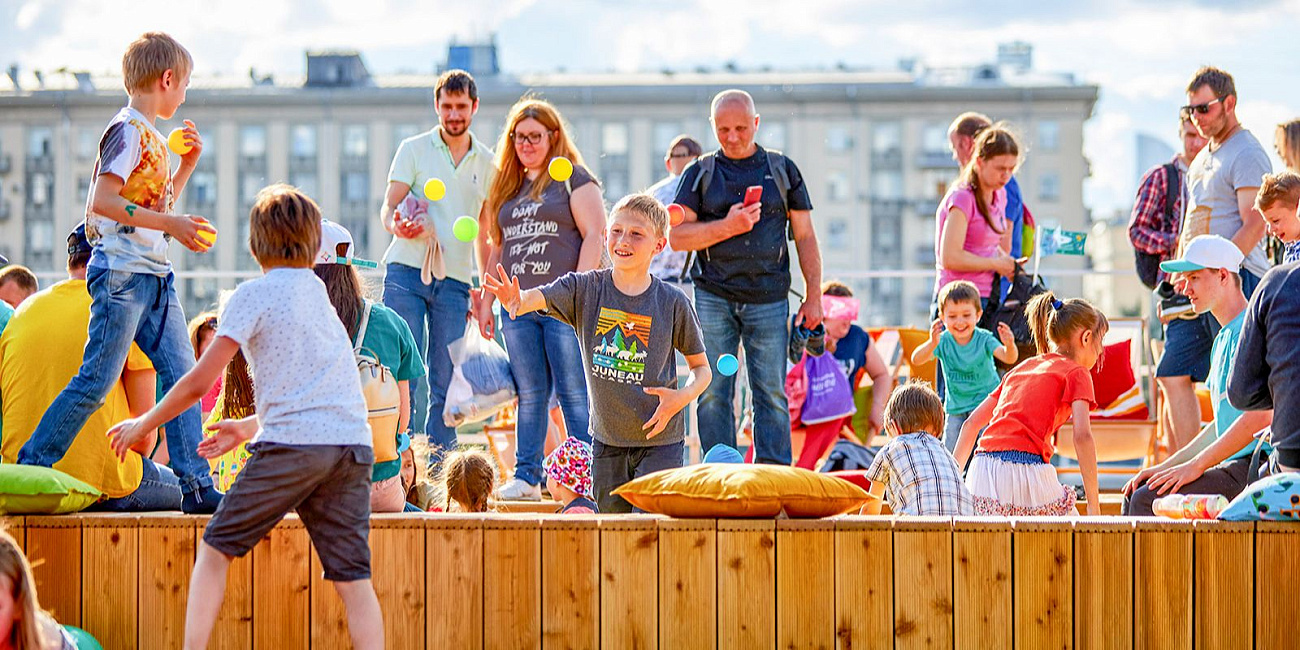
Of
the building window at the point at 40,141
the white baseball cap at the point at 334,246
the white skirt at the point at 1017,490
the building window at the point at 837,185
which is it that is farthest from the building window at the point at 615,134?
the white baseball cap at the point at 334,246

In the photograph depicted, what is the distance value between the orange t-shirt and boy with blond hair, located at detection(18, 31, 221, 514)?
9.19 feet

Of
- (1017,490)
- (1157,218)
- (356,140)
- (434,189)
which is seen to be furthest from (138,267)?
(356,140)

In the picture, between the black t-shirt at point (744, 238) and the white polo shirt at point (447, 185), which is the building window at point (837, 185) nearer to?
the white polo shirt at point (447, 185)

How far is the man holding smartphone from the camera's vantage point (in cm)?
625

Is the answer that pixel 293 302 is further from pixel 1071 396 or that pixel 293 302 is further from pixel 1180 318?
pixel 1180 318

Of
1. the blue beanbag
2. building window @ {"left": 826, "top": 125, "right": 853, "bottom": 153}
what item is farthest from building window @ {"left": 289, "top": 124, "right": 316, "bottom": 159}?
the blue beanbag

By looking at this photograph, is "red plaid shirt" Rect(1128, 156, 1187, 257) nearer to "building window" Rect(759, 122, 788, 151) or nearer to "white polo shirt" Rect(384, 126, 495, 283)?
"white polo shirt" Rect(384, 126, 495, 283)

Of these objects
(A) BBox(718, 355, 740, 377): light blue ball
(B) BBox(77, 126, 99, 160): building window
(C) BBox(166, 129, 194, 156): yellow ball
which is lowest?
(A) BBox(718, 355, 740, 377): light blue ball

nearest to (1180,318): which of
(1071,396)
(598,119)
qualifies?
(1071,396)

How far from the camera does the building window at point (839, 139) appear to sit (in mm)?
75438

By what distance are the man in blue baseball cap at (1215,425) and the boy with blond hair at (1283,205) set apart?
30 centimetres

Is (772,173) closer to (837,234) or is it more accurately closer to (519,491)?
(519,491)

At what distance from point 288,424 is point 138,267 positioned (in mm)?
1381

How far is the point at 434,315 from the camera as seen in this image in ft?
22.2
